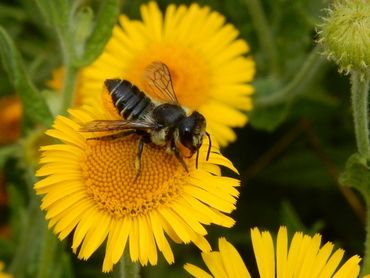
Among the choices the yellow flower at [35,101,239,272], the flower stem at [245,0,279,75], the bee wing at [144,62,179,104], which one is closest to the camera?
the yellow flower at [35,101,239,272]

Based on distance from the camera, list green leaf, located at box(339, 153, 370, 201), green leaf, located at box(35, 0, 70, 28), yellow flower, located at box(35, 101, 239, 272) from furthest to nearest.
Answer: green leaf, located at box(35, 0, 70, 28), green leaf, located at box(339, 153, 370, 201), yellow flower, located at box(35, 101, 239, 272)

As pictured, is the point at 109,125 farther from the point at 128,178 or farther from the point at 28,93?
the point at 28,93

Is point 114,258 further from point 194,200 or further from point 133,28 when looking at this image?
point 133,28

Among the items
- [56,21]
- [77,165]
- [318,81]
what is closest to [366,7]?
[77,165]

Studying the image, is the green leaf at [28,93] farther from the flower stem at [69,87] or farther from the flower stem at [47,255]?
the flower stem at [47,255]

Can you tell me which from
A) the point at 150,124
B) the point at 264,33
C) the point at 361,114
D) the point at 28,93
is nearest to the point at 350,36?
the point at 361,114

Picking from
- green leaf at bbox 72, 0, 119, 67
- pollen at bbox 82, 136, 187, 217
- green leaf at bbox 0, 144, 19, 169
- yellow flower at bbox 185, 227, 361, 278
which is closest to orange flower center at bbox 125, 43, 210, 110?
green leaf at bbox 72, 0, 119, 67

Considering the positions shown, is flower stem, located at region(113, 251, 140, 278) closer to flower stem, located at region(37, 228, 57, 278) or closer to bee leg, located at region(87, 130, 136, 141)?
bee leg, located at region(87, 130, 136, 141)
